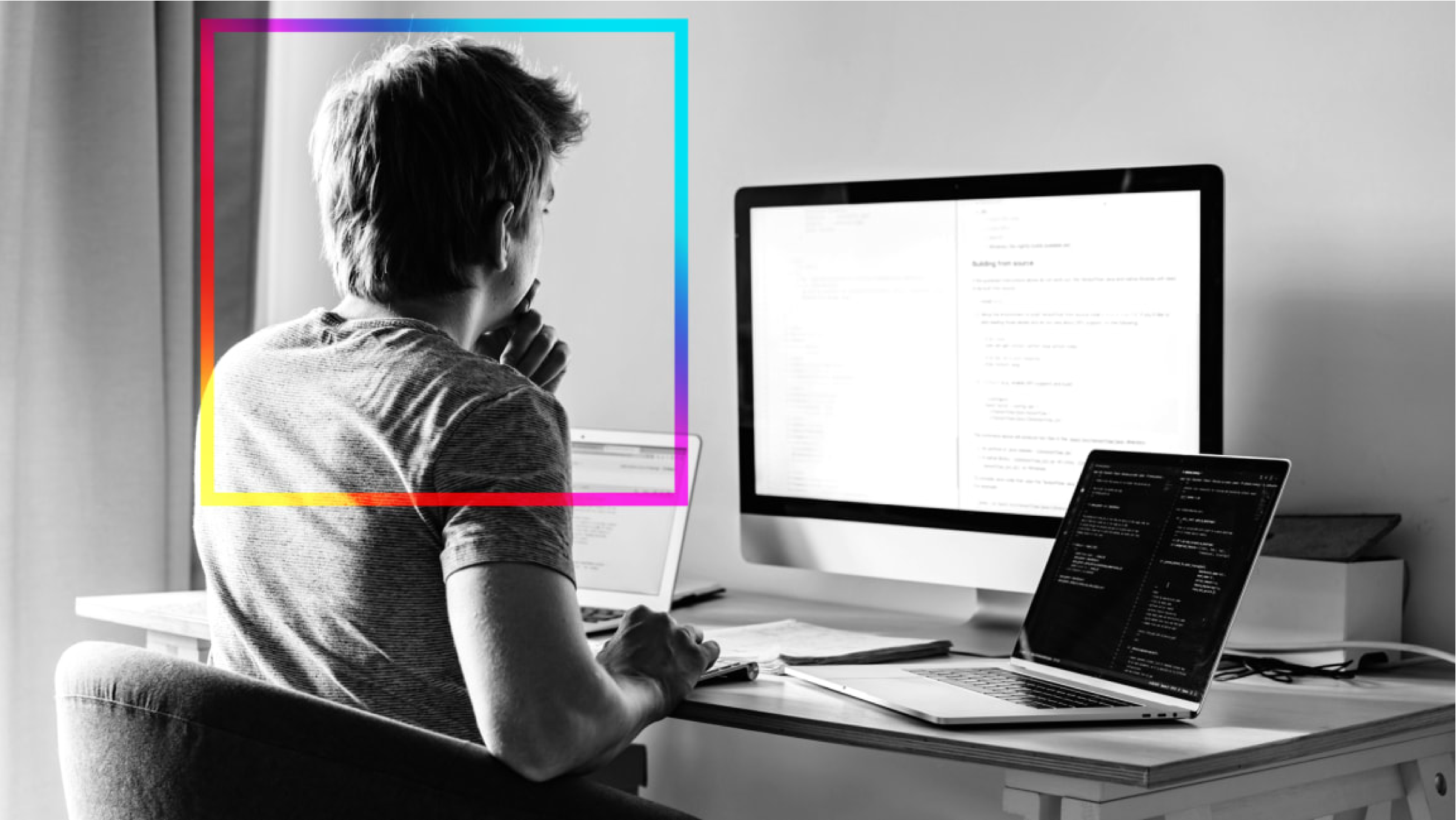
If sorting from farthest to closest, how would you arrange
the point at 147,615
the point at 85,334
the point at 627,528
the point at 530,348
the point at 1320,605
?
1. the point at 85,334
2. the point at 627,528
3. the point at 147,615
4. the point at 530,348
5. the point at 1320,605

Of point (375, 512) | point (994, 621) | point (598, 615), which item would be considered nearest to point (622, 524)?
point (598, 615)

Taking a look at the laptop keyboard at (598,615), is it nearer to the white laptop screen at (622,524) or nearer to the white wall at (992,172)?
the white laptop screen at (622,524)

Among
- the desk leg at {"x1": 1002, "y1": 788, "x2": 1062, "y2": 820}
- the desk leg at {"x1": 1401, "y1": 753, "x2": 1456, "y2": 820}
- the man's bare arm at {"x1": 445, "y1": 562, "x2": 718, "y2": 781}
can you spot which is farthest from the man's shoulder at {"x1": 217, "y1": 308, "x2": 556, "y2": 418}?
the desk leg at {"x1": 1401, "y1": 753, "x2": 1456, "y2": 820}

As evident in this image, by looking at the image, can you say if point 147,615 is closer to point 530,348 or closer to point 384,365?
point 530,348

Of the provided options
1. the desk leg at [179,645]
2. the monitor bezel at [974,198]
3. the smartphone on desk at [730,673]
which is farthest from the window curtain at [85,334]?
the smartphone on desk at [730,673]

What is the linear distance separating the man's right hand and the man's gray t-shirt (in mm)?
165

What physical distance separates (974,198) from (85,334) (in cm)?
128

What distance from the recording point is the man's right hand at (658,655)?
1.22 m

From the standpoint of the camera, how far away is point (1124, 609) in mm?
1354

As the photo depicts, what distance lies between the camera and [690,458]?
1817mm

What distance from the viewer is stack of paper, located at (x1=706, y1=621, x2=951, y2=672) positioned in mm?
1471

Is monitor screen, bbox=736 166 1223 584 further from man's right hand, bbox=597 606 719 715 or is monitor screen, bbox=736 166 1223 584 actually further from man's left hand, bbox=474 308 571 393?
man's right hand, bbox=597 606 719 715

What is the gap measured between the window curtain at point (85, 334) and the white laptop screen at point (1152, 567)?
1.36 m

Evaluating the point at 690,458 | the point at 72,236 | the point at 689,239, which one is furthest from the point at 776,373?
the point at 72,236
